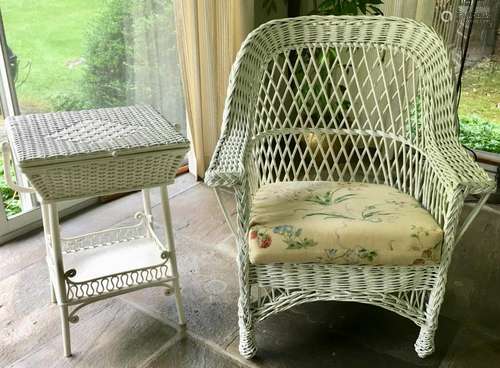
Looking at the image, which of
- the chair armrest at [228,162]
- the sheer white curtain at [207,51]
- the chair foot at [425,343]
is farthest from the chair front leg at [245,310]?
the sheer white curtain at [207,51]

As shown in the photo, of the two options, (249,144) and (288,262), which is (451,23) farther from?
(288,262)

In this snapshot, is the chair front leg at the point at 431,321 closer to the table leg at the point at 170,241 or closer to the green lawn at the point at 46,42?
the table leg at the point at 170,241

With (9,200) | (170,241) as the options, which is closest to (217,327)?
(170,241)

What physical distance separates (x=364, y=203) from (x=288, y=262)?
325 mm

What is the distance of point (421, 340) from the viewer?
4.94ft

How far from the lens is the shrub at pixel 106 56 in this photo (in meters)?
2.21

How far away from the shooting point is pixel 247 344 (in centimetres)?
150

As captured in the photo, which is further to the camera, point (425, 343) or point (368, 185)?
point (368, 185)

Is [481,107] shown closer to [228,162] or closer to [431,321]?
[431,321]

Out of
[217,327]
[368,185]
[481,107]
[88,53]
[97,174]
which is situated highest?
[88,53]

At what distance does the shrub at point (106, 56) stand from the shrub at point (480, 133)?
1881 mm

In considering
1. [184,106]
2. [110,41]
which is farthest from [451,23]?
[110,41]

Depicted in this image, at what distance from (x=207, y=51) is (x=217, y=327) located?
1288 millimetres

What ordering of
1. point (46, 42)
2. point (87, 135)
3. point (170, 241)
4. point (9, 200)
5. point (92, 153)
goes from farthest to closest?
point (9, 200) < point (46, 42) < point (170, 241) < point (87, 135) < point (92, 153)
